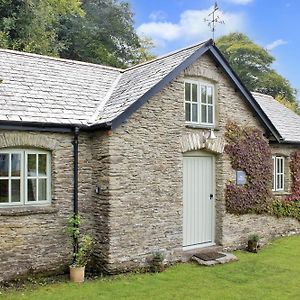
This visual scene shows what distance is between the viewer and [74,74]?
492 inches

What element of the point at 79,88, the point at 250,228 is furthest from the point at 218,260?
the point at 79,88

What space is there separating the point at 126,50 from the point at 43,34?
13091mm

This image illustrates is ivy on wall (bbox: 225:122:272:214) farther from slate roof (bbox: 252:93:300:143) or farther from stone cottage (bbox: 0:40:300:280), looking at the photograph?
slate roof (bbox: 252:93:300:143)

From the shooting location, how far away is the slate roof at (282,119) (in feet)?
52.8

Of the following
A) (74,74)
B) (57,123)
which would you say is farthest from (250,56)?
(57,123)

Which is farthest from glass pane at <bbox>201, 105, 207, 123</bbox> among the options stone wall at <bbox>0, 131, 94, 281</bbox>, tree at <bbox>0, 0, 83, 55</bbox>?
tree at <bbox>0, 0, 83, 55</bbox>

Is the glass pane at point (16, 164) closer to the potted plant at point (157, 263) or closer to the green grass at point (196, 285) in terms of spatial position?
the green grass at point (196, 285)

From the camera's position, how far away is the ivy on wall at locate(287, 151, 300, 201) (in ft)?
52.7

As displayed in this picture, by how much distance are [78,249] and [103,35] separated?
86.7 ft

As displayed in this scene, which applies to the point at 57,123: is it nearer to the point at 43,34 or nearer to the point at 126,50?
the point at 43,34

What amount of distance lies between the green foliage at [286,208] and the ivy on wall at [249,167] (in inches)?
30.6

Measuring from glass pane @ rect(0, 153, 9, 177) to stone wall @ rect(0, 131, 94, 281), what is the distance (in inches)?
12.1

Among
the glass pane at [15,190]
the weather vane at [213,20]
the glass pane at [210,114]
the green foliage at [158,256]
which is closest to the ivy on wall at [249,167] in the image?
the glass pane at [210,114]

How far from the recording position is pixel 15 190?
936 centimetres
